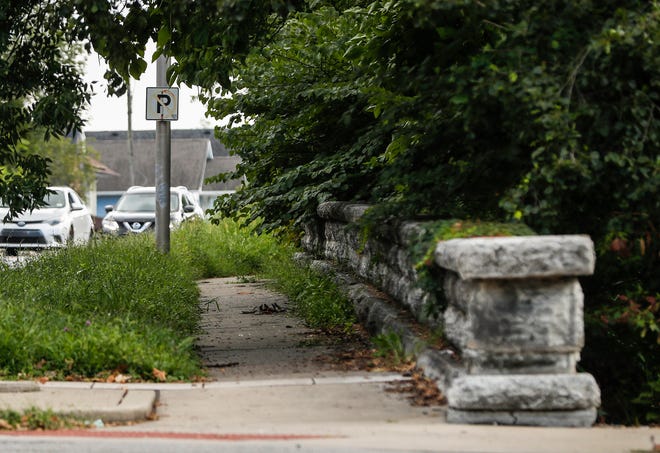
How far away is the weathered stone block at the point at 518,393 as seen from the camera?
577 cm

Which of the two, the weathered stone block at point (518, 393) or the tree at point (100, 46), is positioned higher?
the tree at point (100, 46)

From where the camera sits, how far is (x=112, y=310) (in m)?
9.06

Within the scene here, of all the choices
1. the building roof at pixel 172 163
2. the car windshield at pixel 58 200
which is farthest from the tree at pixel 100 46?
the building roof at pixel 172 163

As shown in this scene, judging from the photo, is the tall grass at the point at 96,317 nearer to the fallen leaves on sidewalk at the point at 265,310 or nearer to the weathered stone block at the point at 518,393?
the fallen leaves on sidewalk at the point at 265,310

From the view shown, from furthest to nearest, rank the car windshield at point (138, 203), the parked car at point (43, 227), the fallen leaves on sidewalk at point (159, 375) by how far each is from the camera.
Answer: the car windshield at point (138, 203), the parked car at point (43, 227), the fallen leaves on sidewalk at point (159, 375)

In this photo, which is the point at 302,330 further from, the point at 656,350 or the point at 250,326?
the point at 656,350

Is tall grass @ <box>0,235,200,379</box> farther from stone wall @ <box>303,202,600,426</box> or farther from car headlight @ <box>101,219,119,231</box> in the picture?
car headlight @ <box>101,219,119,231</box>

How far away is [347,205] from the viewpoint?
35.8 ft

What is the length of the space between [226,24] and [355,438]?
14.0 ft

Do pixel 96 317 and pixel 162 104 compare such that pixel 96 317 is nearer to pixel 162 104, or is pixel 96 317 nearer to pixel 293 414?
pixel 293 414

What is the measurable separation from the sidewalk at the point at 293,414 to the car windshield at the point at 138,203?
63.5ft

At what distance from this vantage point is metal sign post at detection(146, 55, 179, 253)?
50.6 feet

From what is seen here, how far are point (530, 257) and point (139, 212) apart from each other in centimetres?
2171

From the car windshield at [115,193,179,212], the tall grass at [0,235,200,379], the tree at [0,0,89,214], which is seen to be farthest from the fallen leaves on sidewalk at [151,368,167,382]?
the car windshield at [115,193,179,212]
